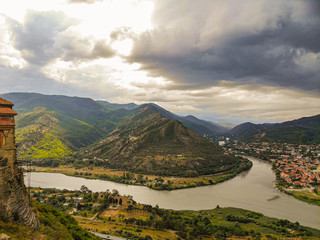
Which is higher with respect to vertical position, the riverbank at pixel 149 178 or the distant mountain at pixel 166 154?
the distant mountain at pixel 166 154

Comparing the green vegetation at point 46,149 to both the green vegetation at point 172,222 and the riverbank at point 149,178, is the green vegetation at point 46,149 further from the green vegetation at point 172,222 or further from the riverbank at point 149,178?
the green vegetation at point 172,222

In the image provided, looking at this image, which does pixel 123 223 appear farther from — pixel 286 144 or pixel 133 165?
pixel 286 144

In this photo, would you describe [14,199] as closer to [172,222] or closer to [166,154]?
[172,222]

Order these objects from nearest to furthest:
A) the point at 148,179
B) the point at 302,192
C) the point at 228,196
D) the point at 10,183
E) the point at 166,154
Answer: the point at 10,183, the point at 228,196, the point at 302,192, the point at 148,179, the point at 166,154

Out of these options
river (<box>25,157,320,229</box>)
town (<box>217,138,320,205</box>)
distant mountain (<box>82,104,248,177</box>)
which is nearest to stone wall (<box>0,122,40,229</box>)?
river (<box>25,157,320,229</box>)

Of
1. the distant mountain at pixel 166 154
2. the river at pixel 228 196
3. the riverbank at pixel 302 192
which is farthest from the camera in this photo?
the distant mountain at pixel 166 154

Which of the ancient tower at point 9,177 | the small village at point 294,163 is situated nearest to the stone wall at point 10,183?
the ancient tower at point 9,177

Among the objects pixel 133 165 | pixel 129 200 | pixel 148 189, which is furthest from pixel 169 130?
pixel 129 200

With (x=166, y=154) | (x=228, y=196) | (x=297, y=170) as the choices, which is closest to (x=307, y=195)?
(x=228, y=196)
